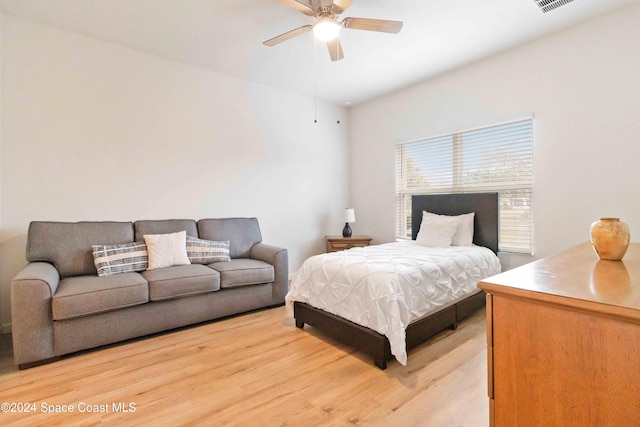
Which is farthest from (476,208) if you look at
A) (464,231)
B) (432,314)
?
(432,314)

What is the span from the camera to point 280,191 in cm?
452

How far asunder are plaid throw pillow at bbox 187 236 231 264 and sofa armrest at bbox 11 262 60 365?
1.21 meters

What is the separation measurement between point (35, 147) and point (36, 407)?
2340mm

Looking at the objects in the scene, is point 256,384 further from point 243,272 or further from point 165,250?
point 165,250

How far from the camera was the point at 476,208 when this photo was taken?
12.0 feet

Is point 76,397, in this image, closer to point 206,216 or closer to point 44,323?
point 44,323

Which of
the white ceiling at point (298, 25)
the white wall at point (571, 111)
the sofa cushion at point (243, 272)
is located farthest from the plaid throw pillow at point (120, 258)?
the white wall at point (571, 111)

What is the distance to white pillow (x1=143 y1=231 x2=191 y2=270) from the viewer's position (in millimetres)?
2994

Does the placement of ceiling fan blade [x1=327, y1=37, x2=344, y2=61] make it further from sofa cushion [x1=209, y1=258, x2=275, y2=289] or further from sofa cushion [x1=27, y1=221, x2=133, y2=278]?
sofa cushion [x1=27, y1=221, x2=133, y2=278]

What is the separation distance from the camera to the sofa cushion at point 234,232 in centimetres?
359

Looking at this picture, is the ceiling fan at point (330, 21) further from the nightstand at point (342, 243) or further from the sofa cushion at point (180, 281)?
the nightstand at point (342, 243)

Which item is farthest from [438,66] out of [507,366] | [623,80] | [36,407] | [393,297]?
[36,407]

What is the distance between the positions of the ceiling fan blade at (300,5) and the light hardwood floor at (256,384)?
2623mm

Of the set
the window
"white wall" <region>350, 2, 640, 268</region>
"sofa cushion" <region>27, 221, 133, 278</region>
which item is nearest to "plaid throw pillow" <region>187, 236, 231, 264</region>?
"sofa cushion" <region>27, 221, 133, 278</region>
